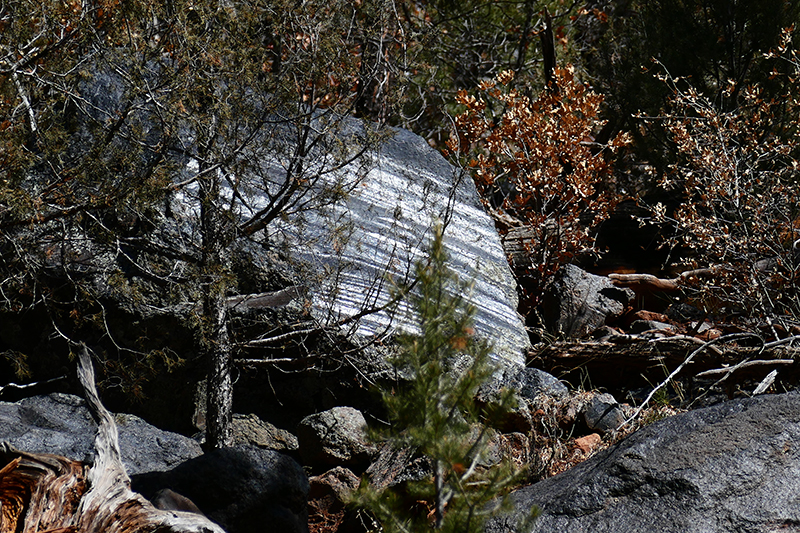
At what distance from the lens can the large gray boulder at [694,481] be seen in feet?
9.22

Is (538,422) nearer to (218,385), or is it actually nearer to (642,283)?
(218,385)

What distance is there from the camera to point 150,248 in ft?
15.1

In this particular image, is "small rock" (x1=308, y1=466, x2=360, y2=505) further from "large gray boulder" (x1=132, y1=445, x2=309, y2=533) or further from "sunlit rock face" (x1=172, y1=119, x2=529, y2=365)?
"sunlit rock face" (x1=172, y1=119, x2=529, y2=365)

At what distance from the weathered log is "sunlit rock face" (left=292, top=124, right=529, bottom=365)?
1.73 m

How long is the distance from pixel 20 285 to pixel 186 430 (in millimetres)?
1211

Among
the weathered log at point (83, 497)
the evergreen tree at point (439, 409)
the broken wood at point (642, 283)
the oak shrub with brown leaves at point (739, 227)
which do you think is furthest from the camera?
the broken wood at point (642, 283)

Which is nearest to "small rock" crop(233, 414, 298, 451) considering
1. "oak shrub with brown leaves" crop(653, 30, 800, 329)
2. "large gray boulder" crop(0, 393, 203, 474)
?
"large gray boulder" crop(0, 393, 203, 474)

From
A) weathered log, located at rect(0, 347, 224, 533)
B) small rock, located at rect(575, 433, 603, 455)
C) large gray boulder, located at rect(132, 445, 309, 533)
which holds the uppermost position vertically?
small rock, located at rect(575, 433, 603, 455)

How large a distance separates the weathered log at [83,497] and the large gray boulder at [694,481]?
3.72 feet

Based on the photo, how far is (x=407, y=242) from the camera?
5039 mm

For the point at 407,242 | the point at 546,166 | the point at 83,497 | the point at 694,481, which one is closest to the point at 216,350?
the point at 407,242

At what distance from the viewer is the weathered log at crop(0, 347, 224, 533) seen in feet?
9.07

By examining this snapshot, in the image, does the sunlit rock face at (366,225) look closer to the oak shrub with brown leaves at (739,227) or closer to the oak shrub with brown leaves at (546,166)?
the oak shrub with brown leaves at (546,166)

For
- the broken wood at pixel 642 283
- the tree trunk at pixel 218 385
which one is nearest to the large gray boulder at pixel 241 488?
the tree trunk at pixel 218 385
